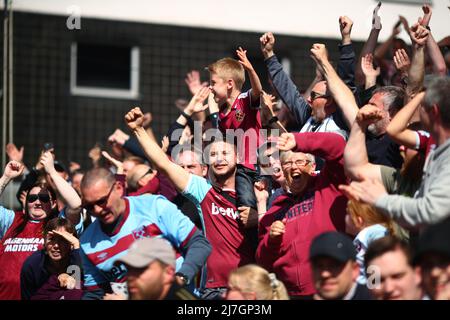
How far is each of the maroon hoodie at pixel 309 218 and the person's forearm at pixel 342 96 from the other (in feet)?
0.85

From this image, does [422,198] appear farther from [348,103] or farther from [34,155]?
[34,155]

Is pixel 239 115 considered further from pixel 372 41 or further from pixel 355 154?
pixel 355 154

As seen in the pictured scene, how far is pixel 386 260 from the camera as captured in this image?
6.08 metres

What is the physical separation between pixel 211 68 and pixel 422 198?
3.66m

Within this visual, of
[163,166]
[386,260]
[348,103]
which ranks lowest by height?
[386,260]

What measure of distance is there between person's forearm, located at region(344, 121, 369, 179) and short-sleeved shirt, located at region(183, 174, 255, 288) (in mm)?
1785

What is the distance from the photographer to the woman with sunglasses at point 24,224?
366 inches

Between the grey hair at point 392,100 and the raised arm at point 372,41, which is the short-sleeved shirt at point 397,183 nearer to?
the grey hair at point 392,100

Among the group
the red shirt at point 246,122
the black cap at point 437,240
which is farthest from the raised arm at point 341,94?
the black cap at point 437,240

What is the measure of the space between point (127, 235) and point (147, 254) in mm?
959

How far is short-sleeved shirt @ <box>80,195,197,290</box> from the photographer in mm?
7426

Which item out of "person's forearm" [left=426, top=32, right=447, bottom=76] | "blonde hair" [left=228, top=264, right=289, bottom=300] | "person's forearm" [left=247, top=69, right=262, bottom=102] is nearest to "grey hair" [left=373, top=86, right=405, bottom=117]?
"person's forearm" [left=426, top=32, right=447, bottom=76]
